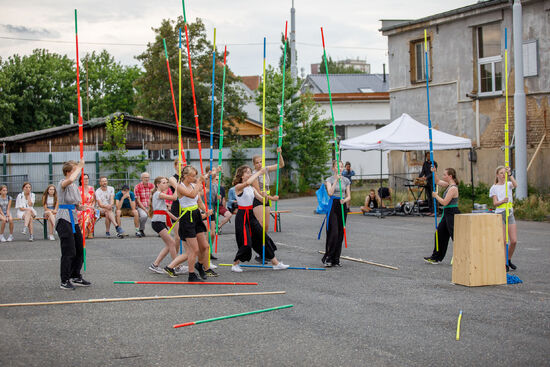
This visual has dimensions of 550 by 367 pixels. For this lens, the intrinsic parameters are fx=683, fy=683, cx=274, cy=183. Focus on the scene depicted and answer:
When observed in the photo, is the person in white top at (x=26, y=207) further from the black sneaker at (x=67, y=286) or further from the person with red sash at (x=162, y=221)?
the black sneaker at (x=67, y=286)

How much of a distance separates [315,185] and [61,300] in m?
26.6

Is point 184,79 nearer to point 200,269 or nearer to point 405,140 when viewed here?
point 405,140

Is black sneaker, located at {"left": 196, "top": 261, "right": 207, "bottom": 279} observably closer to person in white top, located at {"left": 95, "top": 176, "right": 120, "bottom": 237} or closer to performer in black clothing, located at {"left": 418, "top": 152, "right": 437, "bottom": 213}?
person in white top, located at {"left": 95, "top": 176, "right": 120, "bottom": 237}

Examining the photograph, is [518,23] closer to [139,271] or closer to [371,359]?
[139,271]

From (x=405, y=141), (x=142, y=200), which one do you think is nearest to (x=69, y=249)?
(x=142, y=200)

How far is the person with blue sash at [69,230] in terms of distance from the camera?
940 centimetres

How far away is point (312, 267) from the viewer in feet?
36.9

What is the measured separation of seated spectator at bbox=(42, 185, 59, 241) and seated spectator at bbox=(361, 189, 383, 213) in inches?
392

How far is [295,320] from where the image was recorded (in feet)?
24.1

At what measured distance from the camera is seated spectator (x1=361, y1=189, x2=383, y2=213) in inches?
886

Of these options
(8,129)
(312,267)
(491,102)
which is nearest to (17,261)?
(312,267)

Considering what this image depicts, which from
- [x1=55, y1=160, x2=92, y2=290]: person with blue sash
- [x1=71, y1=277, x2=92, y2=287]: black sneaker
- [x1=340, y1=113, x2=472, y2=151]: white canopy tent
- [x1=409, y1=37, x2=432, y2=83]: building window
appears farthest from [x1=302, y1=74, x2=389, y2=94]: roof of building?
[x1=71, y1=277, x2=92, y2=287]: black sneaker

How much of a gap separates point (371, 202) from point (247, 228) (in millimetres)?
12444

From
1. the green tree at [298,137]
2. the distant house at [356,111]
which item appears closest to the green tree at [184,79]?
the distant house at [356,111]
